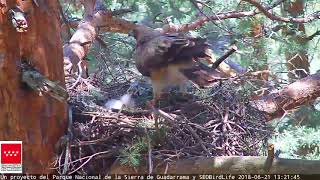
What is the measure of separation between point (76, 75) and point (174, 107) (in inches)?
23.4

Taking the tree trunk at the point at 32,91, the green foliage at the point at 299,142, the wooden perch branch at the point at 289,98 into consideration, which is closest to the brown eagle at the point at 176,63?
the wooden perch branch at the point at 289,98

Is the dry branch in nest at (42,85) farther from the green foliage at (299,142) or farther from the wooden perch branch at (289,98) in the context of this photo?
the green foliage at (299,142)

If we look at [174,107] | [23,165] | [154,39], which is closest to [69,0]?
[154,39]

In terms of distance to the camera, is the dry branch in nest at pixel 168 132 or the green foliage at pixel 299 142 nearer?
the dry branch in nest at pixel 168 132

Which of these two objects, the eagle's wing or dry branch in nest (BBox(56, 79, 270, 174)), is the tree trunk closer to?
dry branch in nest (BBox(56, 79, 270, 174))

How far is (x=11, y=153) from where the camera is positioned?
68.5 inches

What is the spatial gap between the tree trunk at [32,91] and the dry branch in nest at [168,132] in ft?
0.27

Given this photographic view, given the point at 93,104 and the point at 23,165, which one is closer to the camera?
the point at 23,165

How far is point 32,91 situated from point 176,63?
57cm

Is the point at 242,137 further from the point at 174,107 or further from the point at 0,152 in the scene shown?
the point at 0,152

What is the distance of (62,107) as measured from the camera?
6.15 ft

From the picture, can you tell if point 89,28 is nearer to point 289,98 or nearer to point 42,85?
point 289,98

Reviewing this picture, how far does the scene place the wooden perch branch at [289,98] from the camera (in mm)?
2303

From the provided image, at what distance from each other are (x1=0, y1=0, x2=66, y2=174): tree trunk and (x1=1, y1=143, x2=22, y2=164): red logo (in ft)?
0.07
